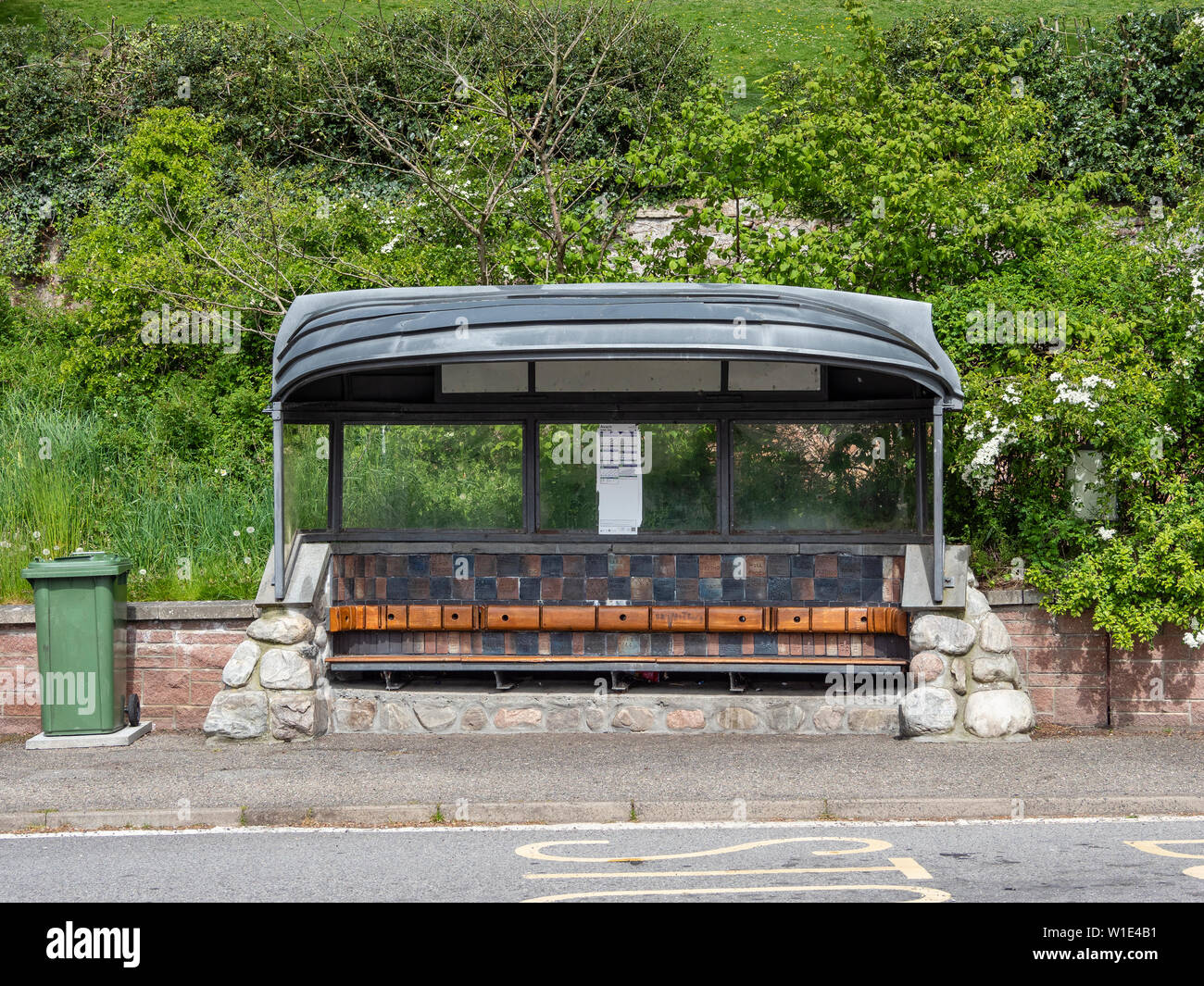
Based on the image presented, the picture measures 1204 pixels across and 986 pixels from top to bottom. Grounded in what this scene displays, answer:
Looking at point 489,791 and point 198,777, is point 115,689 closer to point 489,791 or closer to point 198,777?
point 198,777

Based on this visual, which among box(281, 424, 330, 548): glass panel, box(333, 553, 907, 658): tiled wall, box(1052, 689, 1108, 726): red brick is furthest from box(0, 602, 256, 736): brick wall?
box(1052, 689, 1108, 726): red brick

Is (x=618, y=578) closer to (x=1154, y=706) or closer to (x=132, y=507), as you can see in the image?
(x=1154, y=706)

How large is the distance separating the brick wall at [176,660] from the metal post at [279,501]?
2.65 ft

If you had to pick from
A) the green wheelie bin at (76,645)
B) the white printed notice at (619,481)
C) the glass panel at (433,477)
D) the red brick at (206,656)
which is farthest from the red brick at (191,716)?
the white printed notice at (619,481)

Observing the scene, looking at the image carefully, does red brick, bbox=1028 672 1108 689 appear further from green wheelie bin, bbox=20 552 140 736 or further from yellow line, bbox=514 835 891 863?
green wheelie bin, bbox=20 552 140 736

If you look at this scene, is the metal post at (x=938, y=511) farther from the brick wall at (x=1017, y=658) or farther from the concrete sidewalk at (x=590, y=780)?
the concrete sidewalk at (x=590, y=780)

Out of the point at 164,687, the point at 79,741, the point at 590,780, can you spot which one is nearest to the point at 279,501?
the point at 164,687

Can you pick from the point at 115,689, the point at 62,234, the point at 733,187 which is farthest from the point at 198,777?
the point at 62,234

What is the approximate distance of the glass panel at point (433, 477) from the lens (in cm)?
944

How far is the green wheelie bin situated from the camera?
8914mm

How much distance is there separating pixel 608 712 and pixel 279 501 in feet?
9.16

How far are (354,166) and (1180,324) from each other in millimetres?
13261
